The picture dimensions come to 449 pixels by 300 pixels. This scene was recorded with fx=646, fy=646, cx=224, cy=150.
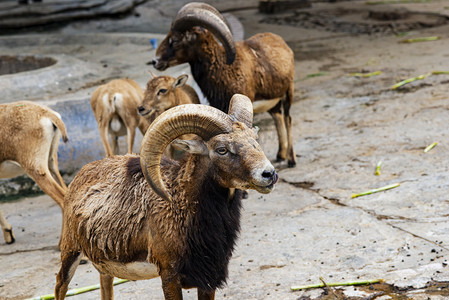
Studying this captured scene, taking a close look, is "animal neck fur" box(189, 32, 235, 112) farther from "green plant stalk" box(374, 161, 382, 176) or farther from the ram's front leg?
the ram's front leg

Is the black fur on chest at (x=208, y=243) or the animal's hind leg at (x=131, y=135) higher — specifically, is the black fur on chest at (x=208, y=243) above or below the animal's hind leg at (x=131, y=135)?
above

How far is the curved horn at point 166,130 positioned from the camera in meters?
3.88

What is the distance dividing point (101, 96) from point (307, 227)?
2.89m

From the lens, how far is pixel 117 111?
741cm

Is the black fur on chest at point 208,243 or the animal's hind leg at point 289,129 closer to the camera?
the black fur on chest at point 208,243

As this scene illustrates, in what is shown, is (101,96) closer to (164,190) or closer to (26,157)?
(26,157)

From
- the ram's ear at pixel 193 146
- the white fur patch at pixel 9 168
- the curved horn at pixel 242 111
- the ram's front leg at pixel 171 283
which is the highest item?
the curved horn at pixel 242 111

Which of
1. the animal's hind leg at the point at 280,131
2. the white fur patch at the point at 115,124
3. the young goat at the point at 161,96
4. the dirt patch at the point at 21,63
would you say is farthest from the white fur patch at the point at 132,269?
the dirt patch at the point at 21,63

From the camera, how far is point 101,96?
292 inches

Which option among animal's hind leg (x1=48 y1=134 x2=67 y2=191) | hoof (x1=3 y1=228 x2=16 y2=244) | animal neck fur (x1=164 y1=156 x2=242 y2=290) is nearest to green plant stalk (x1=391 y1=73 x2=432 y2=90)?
animal's hind leg (x1=48 y1=134 x2=67 y2=191)

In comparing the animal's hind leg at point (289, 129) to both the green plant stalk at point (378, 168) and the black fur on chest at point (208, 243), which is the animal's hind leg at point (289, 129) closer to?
the green plant stalk at point (378, 168)

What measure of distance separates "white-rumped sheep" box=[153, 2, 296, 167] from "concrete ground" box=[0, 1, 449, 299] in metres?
1.16

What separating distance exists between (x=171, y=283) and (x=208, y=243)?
334 millimetres

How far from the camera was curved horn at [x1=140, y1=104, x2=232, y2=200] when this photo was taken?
3.88m
